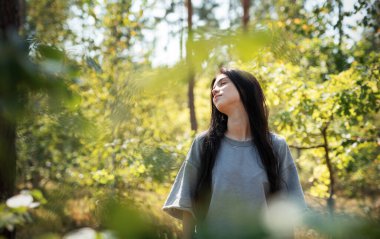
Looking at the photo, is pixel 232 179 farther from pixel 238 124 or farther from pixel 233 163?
pixel 238 124

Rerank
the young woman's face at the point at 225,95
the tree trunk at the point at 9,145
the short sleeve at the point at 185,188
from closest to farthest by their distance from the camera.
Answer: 1. the tree trunk at the point at 9,145
2. the short sleeve at the point at 185,188
3. the young woman's face at the point at 225,95

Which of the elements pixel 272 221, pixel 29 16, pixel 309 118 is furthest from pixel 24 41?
pixel 29 16

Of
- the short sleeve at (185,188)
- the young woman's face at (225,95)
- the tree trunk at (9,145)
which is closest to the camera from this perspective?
the tree trunk at (9,145)

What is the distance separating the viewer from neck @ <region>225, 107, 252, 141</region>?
196cm

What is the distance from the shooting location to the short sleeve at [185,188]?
1.79 metres

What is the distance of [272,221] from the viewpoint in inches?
11.3

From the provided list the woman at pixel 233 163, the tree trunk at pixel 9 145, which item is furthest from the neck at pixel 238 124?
the tree trunk at pixel 9 145

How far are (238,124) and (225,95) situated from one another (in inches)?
6.1

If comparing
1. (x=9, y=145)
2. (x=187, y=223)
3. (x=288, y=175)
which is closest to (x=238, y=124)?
(x=288, y=175)

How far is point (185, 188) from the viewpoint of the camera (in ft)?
5.96

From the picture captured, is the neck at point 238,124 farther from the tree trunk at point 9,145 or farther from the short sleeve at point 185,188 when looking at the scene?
the tree trunk at point 9,145

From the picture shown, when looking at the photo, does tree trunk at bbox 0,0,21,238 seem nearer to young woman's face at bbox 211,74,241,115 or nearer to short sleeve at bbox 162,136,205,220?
short sleeve at bbox 162,136,205,220

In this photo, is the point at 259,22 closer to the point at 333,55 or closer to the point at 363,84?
the point at 363,84

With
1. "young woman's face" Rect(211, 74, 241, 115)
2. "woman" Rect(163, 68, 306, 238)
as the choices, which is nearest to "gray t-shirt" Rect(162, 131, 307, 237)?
"woman" Rect(163, 68, 306, 238)
